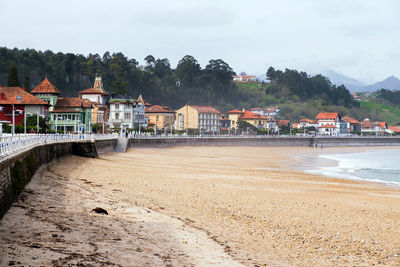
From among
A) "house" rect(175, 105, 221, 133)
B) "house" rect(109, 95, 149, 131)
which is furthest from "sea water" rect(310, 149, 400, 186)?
"house" rect(175, 105, 221, 133)

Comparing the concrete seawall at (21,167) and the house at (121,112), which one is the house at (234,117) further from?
the concrete seawall at (21,167)

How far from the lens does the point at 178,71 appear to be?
178 meters

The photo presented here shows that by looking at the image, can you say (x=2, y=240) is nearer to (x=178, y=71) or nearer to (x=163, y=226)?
(x=163, y=226)

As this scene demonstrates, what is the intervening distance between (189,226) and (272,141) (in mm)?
90653

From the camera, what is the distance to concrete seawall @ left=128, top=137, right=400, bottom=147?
78.2m

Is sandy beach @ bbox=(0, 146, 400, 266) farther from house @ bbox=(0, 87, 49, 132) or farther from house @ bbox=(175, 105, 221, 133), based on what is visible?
house @ bbox=(175, 105, 221, 133)

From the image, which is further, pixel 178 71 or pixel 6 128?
pixel 178 71

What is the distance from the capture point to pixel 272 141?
10419 centimetres

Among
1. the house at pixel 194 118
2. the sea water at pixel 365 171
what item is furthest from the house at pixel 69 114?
the house at pixel 194 118

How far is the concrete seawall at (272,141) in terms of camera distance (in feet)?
257

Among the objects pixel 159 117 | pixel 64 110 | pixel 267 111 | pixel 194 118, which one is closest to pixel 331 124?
pixel 267 111

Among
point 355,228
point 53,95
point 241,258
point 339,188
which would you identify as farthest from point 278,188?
point 53,95

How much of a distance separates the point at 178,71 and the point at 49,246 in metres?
170

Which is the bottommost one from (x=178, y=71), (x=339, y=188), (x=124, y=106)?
(x=339, y=188)
